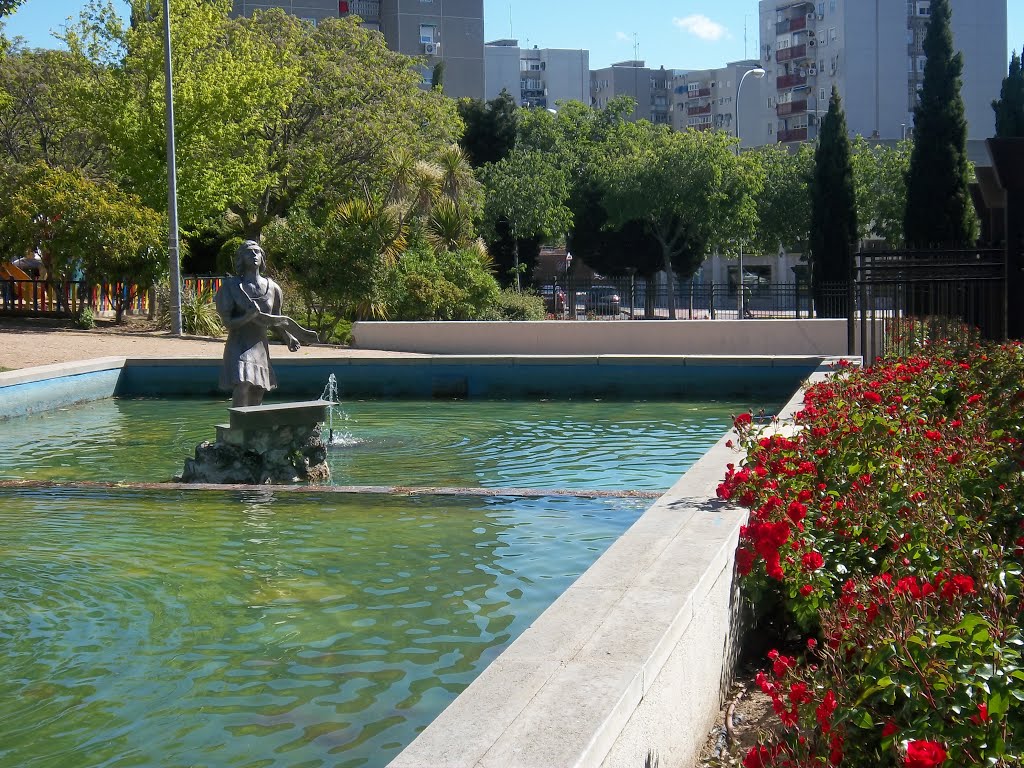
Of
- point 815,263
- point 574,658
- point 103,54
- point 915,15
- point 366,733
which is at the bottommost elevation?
point 366,733

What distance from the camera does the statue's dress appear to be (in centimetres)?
1045

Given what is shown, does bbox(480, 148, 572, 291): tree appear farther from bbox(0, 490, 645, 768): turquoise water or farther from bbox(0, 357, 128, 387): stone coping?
bbox(0, 490, 645, 768): turquoise water

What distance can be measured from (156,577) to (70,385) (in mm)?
11463

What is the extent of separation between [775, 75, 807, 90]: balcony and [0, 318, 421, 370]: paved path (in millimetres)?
71753

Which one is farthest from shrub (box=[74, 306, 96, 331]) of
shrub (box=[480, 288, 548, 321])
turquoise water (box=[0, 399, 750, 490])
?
turquoise water (box=[0, 399, 750, 490])

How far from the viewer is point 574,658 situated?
3469 mm

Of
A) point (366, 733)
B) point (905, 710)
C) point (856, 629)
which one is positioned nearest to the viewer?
point (905, 710)

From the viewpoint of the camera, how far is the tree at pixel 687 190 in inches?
2000

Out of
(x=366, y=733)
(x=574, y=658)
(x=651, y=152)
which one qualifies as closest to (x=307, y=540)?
(x=366, y=733)

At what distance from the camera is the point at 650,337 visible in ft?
73.2

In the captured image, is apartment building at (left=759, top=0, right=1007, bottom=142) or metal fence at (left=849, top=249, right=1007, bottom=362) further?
apartment building at (left=759, top=0, right=1007, bottom=142)

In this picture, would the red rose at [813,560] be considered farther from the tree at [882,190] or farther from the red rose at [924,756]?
the tree at [882,190]

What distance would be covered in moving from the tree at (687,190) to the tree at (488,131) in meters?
5.13

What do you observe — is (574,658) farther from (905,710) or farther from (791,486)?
(791,486)
